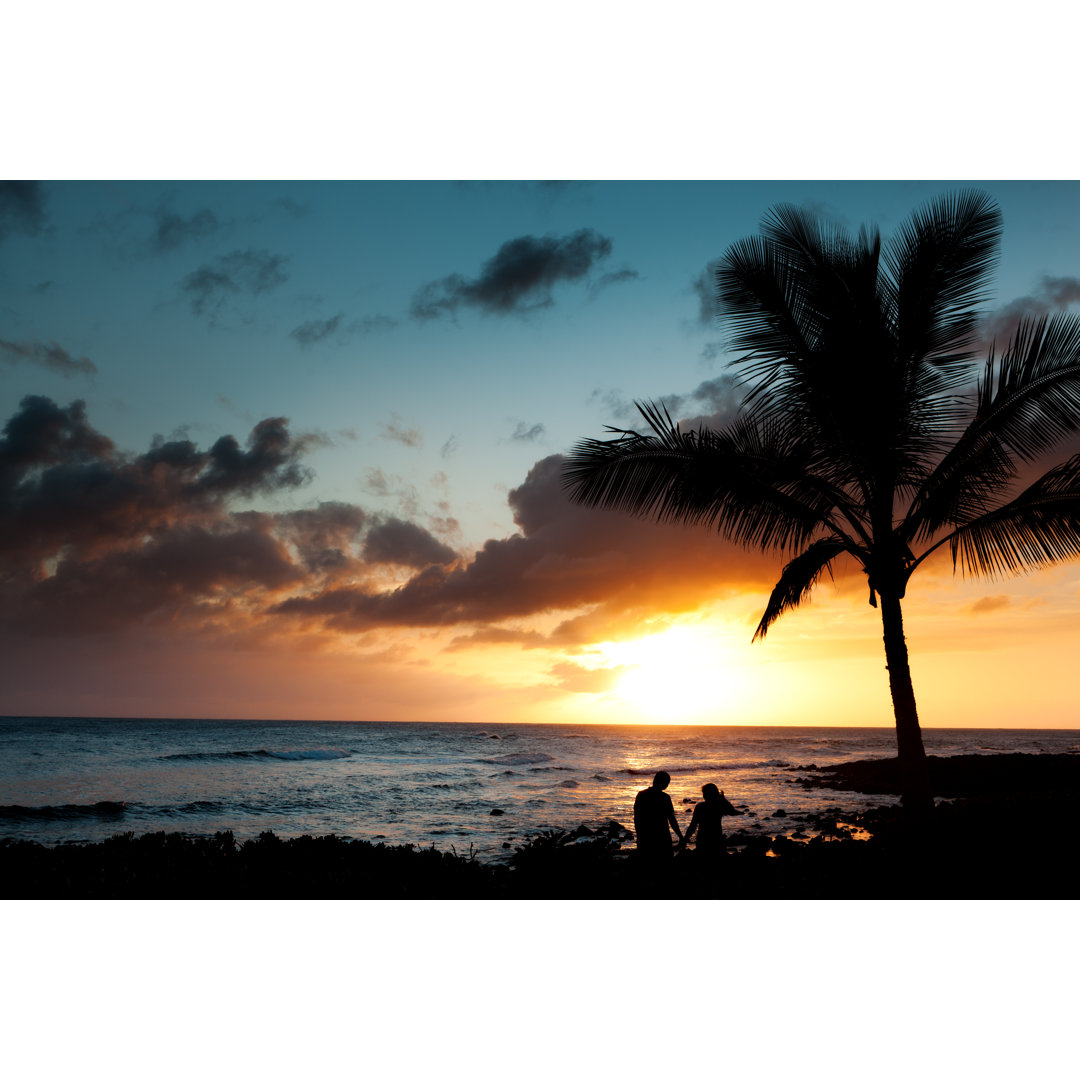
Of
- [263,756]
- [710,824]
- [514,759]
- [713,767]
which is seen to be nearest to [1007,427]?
[710,824]

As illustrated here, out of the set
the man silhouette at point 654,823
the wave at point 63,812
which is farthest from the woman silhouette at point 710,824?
the wave at point 63,812

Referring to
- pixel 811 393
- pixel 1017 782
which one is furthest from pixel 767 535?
pixel 1017 782

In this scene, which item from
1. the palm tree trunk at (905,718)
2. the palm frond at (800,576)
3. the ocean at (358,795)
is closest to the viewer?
the palm tree trunk at (905,718)

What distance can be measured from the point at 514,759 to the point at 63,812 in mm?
28935

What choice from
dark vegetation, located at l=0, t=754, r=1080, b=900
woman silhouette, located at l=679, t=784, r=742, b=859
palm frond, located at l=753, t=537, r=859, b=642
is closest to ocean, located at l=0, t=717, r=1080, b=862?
dark vegetation, located at l=0, t=754, r=1080, b=900

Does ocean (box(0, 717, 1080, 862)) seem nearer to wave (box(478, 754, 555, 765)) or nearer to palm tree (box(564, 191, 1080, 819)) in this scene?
wave (box(478, 754, 555, 765))

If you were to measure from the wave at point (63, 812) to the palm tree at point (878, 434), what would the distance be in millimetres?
19548

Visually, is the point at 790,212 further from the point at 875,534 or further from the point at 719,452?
the point at 875,534

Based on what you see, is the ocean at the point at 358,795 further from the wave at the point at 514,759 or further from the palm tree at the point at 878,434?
the palm tree at the point at 878,434

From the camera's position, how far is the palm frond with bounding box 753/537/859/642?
812cm

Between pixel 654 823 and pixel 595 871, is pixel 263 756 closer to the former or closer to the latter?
pixel 595 871

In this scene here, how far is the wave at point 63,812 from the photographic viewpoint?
61.2ft

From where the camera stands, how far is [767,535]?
26.8 ft

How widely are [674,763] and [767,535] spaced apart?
3805 cm
